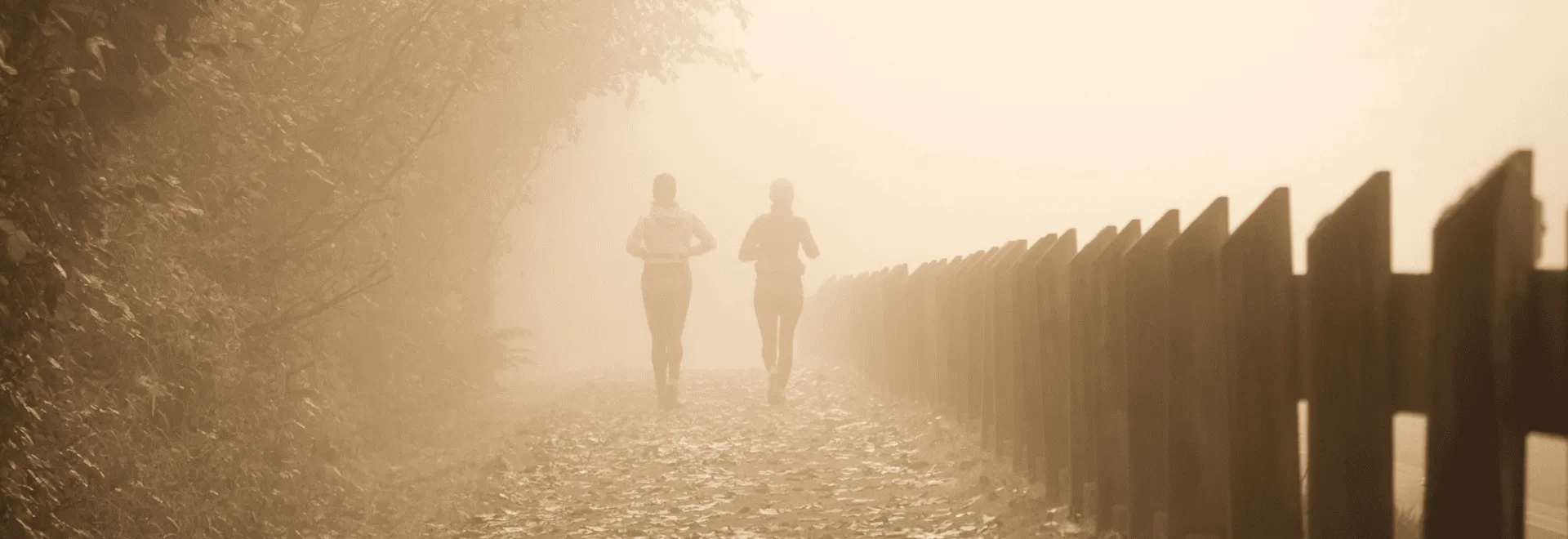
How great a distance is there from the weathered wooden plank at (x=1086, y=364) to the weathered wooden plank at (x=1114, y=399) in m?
0.05

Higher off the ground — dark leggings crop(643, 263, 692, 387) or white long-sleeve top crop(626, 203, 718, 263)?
white long-sleeve top crop(626, 203, 718, 263)

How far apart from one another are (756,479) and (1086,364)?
3.29 m

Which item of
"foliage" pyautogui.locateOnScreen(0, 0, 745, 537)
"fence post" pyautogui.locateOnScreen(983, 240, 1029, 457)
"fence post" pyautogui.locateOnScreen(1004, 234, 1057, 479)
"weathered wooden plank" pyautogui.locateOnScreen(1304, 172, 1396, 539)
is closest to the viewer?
"weathered wooden plank" pyautogui.locateOnScreen(1304, 172, 1396, 539)

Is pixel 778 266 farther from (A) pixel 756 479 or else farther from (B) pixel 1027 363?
(B) pixel 1027 363

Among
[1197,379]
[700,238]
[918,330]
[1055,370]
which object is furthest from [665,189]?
[1197,379]

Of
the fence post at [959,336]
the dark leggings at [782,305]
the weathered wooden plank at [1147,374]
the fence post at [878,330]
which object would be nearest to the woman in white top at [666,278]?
the dark leggings at [782,305]

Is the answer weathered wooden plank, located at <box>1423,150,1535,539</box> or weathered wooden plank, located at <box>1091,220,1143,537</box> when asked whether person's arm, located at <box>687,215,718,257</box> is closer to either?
weathered wooden plank, located at <box>1091,220,1143,537</box>

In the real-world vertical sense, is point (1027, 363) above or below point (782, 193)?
below

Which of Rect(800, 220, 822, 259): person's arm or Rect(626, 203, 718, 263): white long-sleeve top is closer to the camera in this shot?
Rect(626, 203, 718, 263): white long-sleeve top

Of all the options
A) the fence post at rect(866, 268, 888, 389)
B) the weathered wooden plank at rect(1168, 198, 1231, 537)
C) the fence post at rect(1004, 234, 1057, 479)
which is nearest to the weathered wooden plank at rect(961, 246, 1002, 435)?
the fence post at rect(1004, 234, 1057, 479)

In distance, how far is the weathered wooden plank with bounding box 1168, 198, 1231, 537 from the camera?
441 centimetres

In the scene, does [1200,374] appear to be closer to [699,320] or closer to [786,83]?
[699,320]

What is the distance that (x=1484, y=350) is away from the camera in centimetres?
314

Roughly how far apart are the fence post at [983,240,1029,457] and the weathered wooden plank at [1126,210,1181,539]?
2156mm
